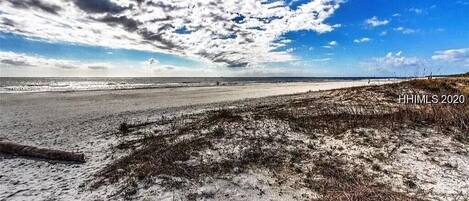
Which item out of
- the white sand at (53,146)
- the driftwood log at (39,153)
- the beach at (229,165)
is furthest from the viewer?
the driftwood log at (39,153)

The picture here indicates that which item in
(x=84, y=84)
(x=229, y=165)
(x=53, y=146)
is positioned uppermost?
(x=84, y=84)

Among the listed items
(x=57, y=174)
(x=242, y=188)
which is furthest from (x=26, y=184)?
(x=242, y=188)

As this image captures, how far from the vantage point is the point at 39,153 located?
28.4 ft

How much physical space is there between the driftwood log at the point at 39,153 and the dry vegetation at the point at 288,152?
121 cm

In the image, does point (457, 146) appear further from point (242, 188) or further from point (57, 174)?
point (57, 174)

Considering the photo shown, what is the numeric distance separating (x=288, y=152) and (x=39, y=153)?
257 inches

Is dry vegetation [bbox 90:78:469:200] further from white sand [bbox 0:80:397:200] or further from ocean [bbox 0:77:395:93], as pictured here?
ocean [bbox 0:77:395:93]

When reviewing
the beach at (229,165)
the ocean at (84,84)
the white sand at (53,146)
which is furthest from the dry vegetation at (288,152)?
the ocean at (84,84)

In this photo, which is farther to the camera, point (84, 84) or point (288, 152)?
point (84, 84)

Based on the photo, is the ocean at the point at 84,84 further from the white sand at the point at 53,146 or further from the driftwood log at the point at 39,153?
the driftwood log at the point at 39,153

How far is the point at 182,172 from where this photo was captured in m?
7.05

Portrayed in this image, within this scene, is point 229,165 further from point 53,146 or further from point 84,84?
point 84,84

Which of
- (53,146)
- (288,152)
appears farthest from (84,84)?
(288,152)

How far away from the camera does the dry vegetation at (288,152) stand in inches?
251
